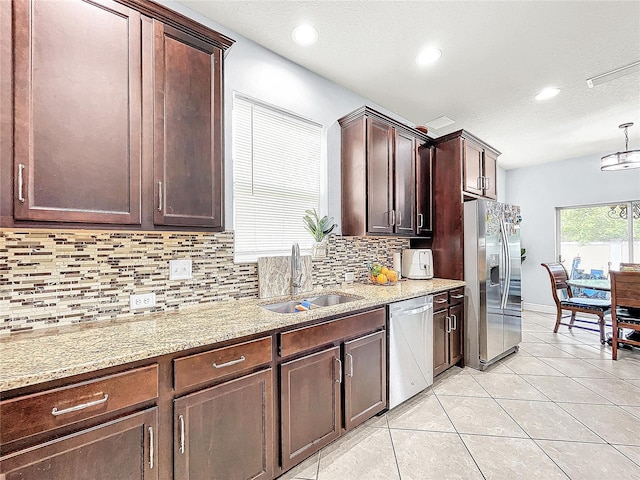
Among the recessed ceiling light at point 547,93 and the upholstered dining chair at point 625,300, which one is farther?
the upholstered dining chair at point 625,300

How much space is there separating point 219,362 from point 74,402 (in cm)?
53

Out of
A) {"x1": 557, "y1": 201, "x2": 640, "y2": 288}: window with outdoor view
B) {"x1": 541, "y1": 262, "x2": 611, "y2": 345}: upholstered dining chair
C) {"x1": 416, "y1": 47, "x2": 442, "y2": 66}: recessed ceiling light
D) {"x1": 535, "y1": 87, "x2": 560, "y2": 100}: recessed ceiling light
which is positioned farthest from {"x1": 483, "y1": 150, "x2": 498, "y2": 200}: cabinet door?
{"x1": 557, "y1": 201, "x2": 640, "y2": 288}: window with outdoor view

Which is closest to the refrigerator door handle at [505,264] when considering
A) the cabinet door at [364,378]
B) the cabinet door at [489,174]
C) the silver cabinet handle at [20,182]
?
the cabinet door at [489,174]

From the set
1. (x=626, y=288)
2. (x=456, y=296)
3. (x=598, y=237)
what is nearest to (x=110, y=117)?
(x=456, y=296)

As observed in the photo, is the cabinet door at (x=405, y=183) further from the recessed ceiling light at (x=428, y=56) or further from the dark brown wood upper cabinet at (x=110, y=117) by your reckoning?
the dark brown wood upper cabinet at (x=110, y=117)

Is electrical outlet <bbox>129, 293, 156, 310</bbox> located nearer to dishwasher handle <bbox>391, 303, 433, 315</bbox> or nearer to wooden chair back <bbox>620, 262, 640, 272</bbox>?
dishwasher handle <bbox>391, 303, 433, 315</bbox>

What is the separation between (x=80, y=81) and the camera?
131 cm

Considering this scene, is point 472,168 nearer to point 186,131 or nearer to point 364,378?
point 364,378

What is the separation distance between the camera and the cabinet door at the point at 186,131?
5.02 feet

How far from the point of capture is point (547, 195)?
5.59m

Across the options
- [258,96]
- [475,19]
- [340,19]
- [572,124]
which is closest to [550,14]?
[475,19]

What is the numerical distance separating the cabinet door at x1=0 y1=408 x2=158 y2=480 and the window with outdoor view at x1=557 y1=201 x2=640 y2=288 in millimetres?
6662

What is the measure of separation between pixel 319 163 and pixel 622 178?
523 cm

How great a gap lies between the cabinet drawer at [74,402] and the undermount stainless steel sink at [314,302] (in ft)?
3.18
